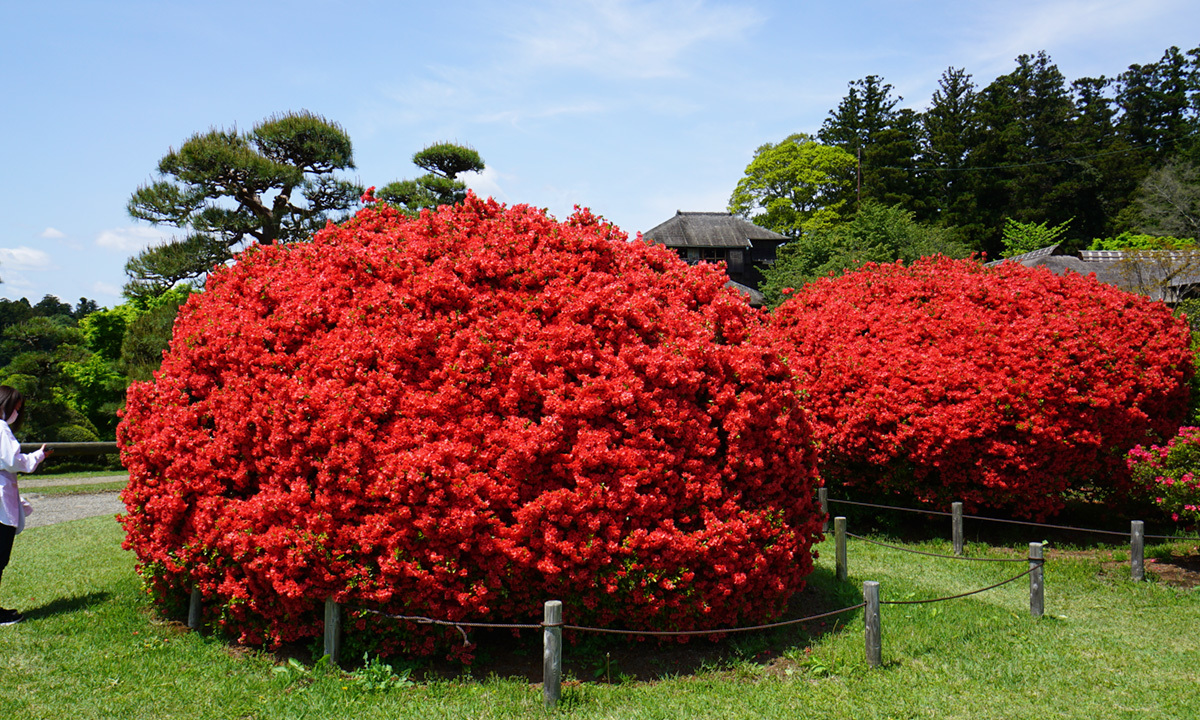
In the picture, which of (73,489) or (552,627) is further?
(73,489)

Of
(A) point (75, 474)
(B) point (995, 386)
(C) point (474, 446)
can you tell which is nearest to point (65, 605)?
(C) point (474, 446)

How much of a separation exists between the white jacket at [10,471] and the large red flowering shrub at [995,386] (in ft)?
29.2

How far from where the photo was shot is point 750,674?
5.77 m

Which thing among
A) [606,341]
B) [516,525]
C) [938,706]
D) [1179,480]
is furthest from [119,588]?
[1179,480]

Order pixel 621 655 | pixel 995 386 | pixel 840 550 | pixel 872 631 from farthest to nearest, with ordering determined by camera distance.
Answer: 1. pixel 995 386
2. pixel 840 550
3. pixel 621 655
4. pixel 872 631

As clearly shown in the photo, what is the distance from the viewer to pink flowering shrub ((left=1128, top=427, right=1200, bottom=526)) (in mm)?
8602

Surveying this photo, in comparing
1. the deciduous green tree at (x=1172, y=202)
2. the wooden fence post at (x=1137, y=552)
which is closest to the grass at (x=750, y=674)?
the wooden fence post at (x=1137, y=552)

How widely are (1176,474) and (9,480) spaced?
477 inches

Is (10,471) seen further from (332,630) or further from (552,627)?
(552,627)

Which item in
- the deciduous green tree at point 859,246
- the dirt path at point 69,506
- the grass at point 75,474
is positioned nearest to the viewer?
the dirt path at point 69,506

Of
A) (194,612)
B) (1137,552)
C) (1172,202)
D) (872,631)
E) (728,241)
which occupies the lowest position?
(194,612)

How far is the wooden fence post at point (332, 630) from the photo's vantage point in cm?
555

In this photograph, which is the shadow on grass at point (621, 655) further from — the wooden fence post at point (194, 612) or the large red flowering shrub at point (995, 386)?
the large red flowering shrub at point (995, 386)

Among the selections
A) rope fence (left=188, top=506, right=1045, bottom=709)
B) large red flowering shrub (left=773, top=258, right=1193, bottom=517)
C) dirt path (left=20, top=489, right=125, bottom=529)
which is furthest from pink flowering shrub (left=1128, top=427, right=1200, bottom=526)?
dirt path (left=20, top=489, right=125, bottom=529)
